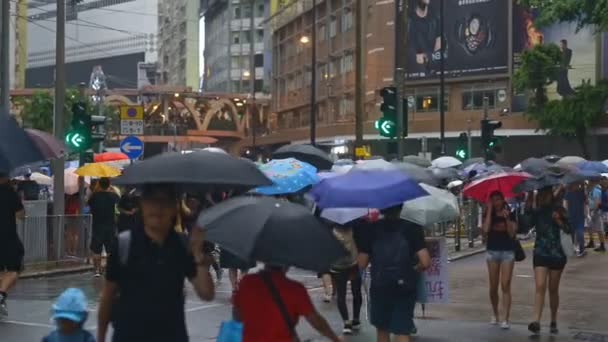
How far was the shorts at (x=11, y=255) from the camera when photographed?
37.9ft

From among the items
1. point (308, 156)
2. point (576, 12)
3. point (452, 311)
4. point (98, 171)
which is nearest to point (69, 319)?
point (452, 311)

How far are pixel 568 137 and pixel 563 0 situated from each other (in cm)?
3786

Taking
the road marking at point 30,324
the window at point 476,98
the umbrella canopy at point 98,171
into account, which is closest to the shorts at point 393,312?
the road marking at point 30,324

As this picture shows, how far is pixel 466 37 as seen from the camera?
60.6m

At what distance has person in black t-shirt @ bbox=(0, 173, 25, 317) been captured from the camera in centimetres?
1145

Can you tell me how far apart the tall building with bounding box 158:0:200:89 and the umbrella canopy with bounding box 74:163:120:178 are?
122245 mm

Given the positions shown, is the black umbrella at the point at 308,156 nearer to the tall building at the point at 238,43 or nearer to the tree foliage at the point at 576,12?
the tree foliage at the point at 576,12

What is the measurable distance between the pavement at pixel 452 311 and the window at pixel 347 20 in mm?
44006

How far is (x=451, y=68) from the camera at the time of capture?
200 feet

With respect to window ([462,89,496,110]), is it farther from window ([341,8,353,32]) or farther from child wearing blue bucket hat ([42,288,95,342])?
child wearing blue bucket hat ([42,288,95,342])

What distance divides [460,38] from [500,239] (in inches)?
1962

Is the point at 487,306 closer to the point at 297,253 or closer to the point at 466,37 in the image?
the point at 297,253

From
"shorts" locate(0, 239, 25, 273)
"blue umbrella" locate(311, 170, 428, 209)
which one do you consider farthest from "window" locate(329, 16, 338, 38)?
"blue umbrella" locate(311, 170, 428, 209)

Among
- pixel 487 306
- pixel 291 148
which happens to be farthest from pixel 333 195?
pixel 291 148
